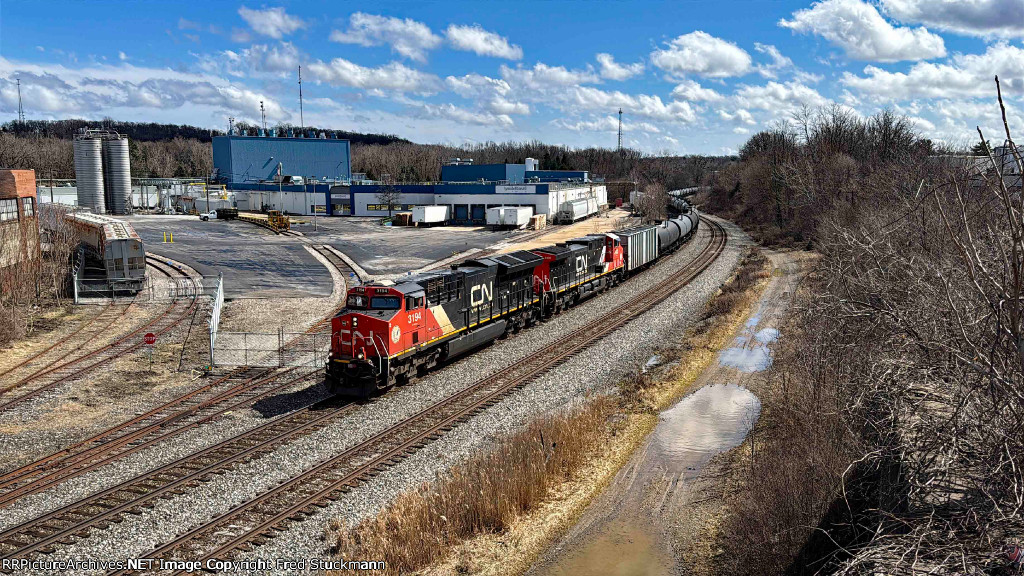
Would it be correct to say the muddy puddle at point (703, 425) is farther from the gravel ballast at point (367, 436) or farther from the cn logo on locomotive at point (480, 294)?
the cn logo on locomotive at point (480, 294)

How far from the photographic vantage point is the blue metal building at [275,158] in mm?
111875

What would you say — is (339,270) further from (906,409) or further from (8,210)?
(906,409)

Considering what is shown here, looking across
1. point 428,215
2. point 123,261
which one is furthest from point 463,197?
point 123,261

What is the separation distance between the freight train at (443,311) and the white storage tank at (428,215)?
43472 mm

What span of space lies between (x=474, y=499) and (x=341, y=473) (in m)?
3.65

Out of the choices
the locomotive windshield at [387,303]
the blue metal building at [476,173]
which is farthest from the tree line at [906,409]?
the blue metal building at [476,173]

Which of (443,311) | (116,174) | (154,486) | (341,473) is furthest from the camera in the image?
(116,174)

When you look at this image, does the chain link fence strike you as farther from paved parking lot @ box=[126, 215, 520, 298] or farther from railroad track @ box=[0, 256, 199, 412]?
paved parking lot @ box=[126, 215, 520, 298]

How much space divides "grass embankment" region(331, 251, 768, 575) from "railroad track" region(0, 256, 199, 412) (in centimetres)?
1464

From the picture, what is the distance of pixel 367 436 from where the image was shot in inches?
713

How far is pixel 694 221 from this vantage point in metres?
71.1

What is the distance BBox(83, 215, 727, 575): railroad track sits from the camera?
42.1 feet

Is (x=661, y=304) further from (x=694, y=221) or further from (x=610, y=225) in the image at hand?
(x=610, y=225)

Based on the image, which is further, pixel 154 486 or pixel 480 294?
pixel 480 294
